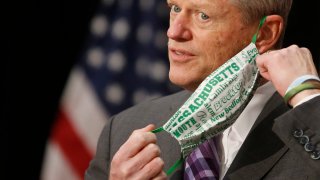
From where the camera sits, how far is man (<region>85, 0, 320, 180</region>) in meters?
2.15

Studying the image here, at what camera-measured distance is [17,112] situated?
393 centimetres

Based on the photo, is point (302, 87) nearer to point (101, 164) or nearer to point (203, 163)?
point (203, 163)

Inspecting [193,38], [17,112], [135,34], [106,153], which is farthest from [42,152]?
[193,38]

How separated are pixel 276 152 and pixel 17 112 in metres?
1.98

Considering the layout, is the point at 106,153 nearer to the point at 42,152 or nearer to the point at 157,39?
the point at 157,39

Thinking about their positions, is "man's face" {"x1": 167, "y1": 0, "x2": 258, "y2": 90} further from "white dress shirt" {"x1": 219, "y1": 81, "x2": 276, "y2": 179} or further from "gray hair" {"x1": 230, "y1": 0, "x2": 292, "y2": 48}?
"white dress shirt" {"x1": 219, "y1": 81, "x2": 276, "y2": 179}

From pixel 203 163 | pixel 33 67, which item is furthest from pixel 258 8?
pixel 33 67

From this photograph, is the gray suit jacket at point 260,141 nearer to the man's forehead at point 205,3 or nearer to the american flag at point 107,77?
the man's forehead at point 205,3

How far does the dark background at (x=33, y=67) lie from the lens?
387cm

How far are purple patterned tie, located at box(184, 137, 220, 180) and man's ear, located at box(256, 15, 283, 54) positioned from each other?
34 cm

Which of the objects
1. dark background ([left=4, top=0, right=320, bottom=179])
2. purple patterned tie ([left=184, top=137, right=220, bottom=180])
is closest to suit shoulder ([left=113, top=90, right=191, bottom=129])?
purple patterned tie ([left=184, top=137, right=220, bottom=180])

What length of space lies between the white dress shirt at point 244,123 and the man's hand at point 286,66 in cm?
20

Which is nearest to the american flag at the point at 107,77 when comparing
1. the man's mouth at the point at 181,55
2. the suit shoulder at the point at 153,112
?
the suit shoulder at the point at 153,112

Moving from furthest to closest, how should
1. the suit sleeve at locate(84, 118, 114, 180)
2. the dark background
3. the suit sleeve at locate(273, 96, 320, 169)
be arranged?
the dark background, the suit sleeve at locate(84, 118, 114, 180), the suit sleeve at locate(273, 96, 320, 169)
